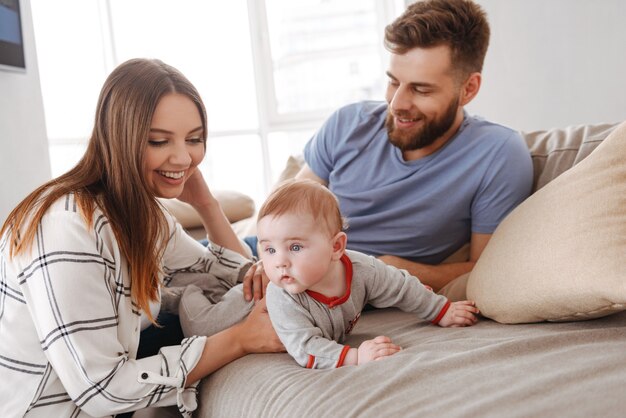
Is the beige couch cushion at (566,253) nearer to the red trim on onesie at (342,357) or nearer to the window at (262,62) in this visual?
the red trim on onesie at (342,357)

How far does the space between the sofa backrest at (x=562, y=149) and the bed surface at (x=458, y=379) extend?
57 centimetres

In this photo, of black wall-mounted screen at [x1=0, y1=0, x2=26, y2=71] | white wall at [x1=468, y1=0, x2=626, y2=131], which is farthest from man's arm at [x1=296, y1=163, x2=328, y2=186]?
white wall at [x1=468, y1=0, x2=626, y2=131]

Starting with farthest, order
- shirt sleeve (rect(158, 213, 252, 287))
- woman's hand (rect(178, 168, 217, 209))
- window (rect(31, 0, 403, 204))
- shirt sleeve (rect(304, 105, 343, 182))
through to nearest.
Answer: window (rect(31, 0, 403, 204)) < shirt sleeve (rect(304, 105, 343, 182)) < woman's hand (rect(178, 168, 217, 209)) < shirt sleeve (rect(158, 213, 252, 287))

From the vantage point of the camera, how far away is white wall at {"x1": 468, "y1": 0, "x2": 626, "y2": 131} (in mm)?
3006

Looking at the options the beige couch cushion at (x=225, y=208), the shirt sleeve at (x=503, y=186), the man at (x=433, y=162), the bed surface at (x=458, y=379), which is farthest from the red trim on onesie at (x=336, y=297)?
the beige couch cushion at (x=225, y=208)

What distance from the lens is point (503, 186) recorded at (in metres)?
1.75

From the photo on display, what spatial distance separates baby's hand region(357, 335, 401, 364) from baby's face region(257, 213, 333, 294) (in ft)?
0.53

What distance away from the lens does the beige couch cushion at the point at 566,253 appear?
117 cm

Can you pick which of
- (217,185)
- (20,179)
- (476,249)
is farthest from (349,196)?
(217,185)

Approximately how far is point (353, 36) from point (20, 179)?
259 cm

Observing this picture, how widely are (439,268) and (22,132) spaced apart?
202 centimetres

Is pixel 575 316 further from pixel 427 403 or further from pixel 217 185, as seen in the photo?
pixel 217 185

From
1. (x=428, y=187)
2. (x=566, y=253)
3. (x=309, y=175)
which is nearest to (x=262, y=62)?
(x=309, y=175)

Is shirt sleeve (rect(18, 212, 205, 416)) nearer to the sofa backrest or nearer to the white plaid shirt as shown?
the white plaid shirt
